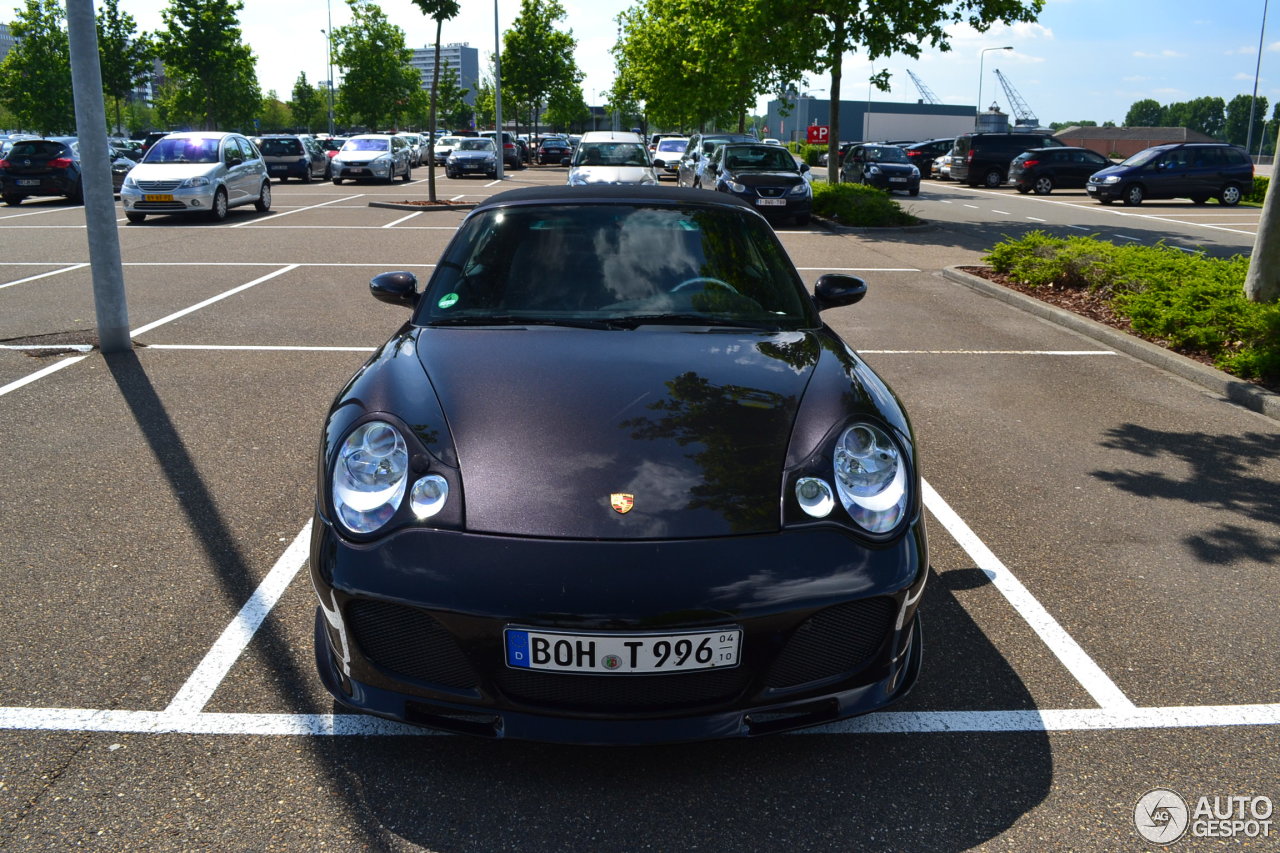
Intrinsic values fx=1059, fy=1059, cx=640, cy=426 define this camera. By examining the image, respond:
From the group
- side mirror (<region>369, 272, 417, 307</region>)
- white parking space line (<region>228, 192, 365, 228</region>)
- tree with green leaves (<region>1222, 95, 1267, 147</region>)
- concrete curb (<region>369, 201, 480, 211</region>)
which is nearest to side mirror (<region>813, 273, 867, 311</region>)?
side mirror (<region>369, 272, 417, 307</region>)

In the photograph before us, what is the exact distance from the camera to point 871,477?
3000 mm

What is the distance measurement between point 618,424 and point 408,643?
86 cm

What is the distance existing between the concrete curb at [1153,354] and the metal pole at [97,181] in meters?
8.02

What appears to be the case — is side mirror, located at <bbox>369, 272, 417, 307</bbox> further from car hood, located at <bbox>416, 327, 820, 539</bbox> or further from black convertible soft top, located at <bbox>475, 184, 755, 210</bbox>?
car hood, located at <bbox>416, 327, 820, 539</bbox>

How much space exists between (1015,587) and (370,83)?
6762 cm

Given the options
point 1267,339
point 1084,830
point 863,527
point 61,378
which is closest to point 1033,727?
point 1084,830

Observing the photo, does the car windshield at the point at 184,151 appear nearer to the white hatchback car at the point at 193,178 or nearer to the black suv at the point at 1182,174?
the white hatchback car at the point at 193,178

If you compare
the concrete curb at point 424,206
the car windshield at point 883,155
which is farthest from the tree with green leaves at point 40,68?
the car windshield at point 883,155

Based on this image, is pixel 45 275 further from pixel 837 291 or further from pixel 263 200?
pixel 837 291

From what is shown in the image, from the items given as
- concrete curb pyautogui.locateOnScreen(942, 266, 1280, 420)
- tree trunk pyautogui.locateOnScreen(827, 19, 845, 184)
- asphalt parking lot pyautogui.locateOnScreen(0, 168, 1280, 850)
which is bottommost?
asphalt parking lot pyautogui.locateOnScreen(0, 168, 1280, 850)

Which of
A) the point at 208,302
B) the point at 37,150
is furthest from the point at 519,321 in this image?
the point at 37,150

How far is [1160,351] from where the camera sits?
840 cm

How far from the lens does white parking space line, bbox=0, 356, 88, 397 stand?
7043mm

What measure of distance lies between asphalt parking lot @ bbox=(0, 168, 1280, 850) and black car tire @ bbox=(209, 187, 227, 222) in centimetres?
1282
